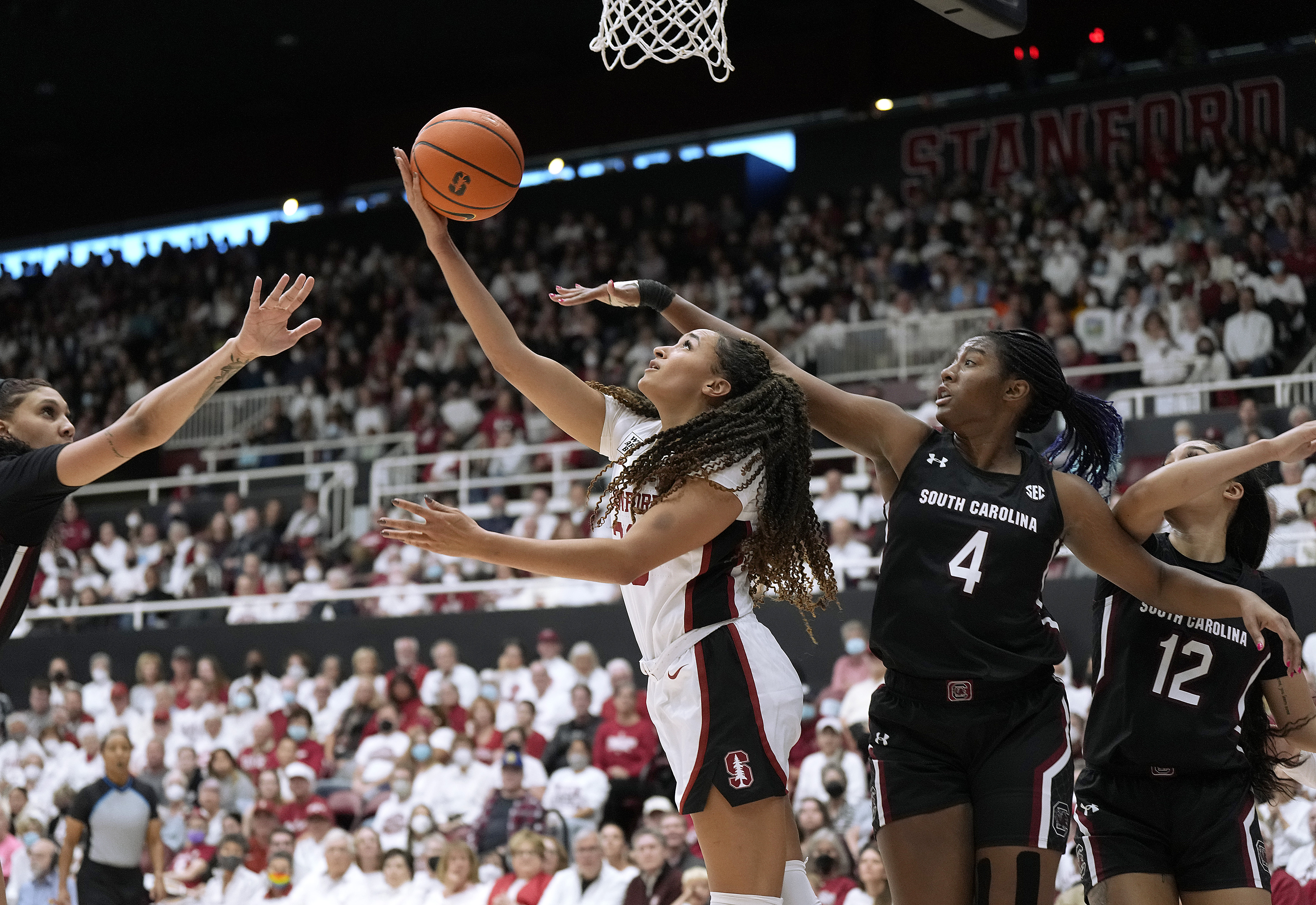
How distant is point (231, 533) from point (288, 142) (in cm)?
1070

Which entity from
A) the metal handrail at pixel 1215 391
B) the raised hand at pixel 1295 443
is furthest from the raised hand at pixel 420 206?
the metal handrail at pixel 1215 391

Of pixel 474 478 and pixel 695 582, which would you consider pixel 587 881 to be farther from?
pixel 474 478

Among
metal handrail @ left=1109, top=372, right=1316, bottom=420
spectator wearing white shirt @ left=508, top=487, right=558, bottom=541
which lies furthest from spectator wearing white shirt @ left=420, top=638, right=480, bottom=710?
metal handrail @ left=1109, top=372, right=1316, bottom=420

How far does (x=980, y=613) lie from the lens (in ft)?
12.1

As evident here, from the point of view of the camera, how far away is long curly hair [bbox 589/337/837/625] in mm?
3701

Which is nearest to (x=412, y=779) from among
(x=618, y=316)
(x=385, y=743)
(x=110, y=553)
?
(x=385, y=743)

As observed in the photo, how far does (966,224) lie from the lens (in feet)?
56.0

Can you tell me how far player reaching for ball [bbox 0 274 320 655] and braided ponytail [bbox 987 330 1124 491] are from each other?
1.99m

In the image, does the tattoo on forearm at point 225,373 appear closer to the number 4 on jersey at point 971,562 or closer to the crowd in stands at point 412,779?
the number 4 on jersey at point 971,562

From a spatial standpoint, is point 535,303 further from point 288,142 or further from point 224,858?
point 224,858

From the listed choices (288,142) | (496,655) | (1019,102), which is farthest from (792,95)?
(496,655)

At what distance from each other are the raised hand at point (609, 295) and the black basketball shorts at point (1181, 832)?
2.00 metres

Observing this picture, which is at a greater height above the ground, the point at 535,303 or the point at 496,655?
the point at 535,303

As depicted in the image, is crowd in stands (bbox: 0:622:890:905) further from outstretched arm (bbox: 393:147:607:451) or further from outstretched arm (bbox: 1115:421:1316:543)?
outstretched arm (bbox: 393:147:607:451)
